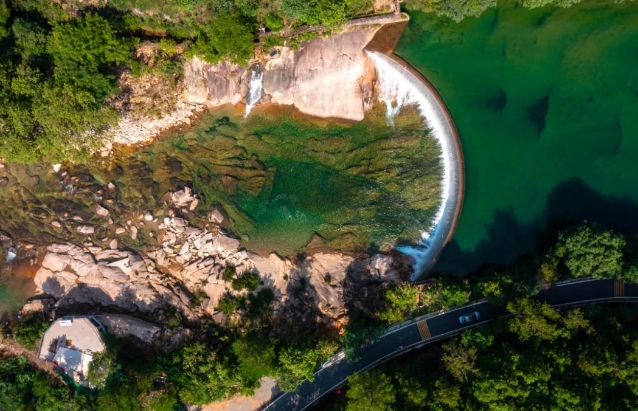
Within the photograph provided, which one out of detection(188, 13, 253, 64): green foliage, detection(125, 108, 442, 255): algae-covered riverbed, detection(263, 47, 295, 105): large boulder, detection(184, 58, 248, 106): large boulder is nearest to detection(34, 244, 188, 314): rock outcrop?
detection(125, 108, 442, 255): algae-covered riverbed

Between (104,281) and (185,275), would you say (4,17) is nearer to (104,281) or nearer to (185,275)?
(104,281)

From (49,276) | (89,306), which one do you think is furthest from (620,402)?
(49,276)

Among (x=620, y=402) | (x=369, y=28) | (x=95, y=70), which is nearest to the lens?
(x=620, y=402)

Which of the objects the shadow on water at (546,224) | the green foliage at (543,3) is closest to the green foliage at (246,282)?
the shadow on water at (546,224)

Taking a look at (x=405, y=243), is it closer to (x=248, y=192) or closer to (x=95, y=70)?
(x=248, y=192)

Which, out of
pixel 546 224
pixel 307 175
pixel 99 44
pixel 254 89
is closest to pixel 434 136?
pixel 307 175
